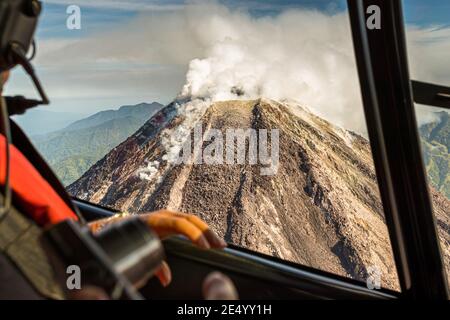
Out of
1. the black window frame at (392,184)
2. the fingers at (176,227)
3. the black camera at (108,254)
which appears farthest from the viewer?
the black window frame at (392,184)

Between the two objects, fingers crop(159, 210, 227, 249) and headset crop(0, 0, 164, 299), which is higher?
headset crop(0, 0, 164, 299)

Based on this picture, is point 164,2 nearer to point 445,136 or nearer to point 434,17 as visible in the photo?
point 434,17

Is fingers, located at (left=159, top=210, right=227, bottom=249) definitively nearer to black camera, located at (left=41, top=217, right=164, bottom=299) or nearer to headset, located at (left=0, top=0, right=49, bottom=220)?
black camera, located at (left=41, top=217, right=164, bottom=299)

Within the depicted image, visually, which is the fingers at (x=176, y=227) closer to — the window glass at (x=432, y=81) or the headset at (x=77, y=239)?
the headset at (x=77, y=239)

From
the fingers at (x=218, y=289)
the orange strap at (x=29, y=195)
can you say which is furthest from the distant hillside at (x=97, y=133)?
the fingers at (x=218, y=289)

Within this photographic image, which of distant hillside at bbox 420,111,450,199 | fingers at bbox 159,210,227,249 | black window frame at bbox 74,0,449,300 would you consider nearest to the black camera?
fingers at bbox 159,210,227,249
